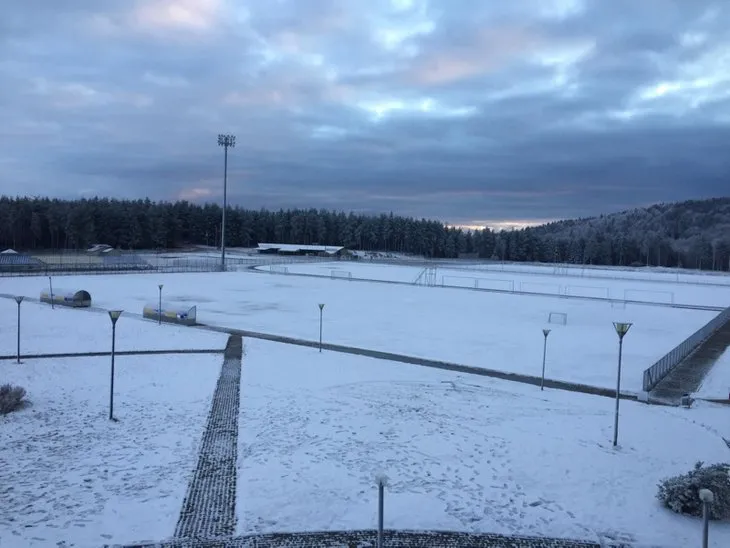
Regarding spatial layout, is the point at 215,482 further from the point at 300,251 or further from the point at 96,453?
the point at 300,251

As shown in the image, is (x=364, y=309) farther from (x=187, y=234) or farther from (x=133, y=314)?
(x=187, y=234)

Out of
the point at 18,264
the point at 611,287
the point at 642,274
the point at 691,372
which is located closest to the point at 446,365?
the point at 691,372

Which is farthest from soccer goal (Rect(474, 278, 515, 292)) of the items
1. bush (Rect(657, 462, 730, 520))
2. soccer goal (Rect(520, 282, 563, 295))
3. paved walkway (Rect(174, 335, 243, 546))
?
bush (Rect(657, 462, 730, 520))

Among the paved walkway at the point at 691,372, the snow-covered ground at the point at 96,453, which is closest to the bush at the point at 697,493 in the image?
the paved walkway at the point at 691,372

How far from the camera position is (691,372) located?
72.7 feet

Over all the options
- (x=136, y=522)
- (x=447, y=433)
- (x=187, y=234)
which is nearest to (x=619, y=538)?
(x=447, y=433)

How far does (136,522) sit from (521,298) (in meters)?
41.4

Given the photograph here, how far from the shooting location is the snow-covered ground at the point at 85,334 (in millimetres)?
23500

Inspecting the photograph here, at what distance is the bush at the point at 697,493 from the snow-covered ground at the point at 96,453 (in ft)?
27.3

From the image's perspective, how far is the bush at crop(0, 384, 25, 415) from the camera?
14.5 meters

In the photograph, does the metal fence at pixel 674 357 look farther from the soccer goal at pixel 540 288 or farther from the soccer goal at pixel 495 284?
the soccer goal at pixel 495 284

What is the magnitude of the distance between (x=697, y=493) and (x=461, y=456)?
4.41 meters

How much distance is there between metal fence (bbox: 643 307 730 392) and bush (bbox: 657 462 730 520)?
27.8 feet

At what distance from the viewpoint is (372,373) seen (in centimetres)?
2028
